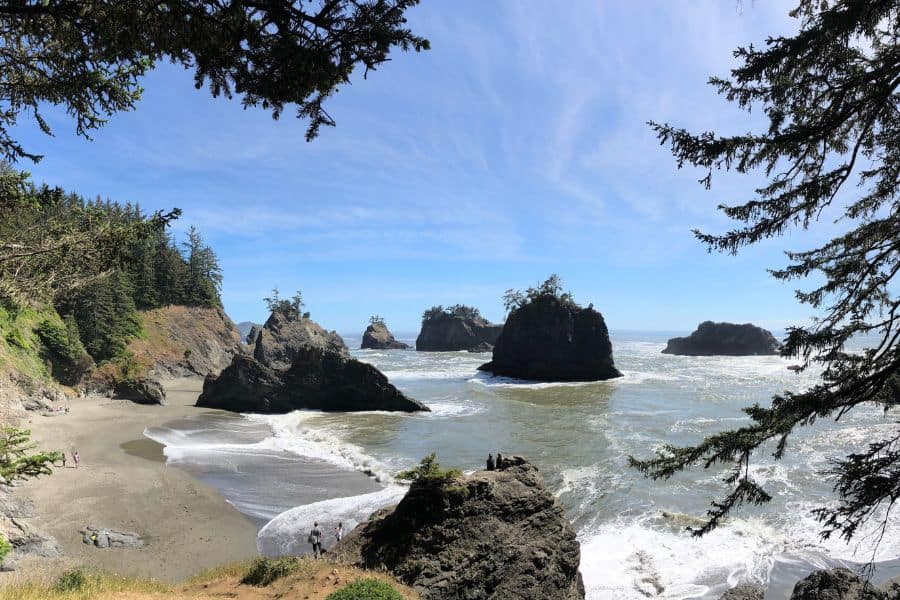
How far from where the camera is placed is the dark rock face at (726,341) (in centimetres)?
10656

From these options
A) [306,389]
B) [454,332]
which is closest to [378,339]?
[454,332]

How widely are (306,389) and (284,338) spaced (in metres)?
45.2

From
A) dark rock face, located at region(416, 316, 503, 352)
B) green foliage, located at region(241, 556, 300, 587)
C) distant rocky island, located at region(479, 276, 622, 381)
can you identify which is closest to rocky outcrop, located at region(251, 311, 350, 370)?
distant rocky island, located at region(479, 276, 622, 381)

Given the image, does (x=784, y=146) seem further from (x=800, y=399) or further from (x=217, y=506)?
(x=217, y=506)

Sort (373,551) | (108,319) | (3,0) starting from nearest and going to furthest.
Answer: (3,0)
(373,551)
(108,319)

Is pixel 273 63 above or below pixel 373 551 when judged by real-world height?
above

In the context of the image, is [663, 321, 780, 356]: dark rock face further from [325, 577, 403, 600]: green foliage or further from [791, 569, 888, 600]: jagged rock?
[325, 577, 403, 600]: green foliage

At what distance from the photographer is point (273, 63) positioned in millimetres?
5398

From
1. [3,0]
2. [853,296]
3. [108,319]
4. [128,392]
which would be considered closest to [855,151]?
[853,296]

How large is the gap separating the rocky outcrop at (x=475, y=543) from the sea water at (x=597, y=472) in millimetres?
2777

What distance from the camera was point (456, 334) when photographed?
424 ft

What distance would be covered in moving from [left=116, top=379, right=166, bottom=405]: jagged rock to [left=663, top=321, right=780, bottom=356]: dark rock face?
112800 millimetres

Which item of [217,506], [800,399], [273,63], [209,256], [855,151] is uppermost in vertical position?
[209,256]

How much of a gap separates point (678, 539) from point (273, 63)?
17121mm
